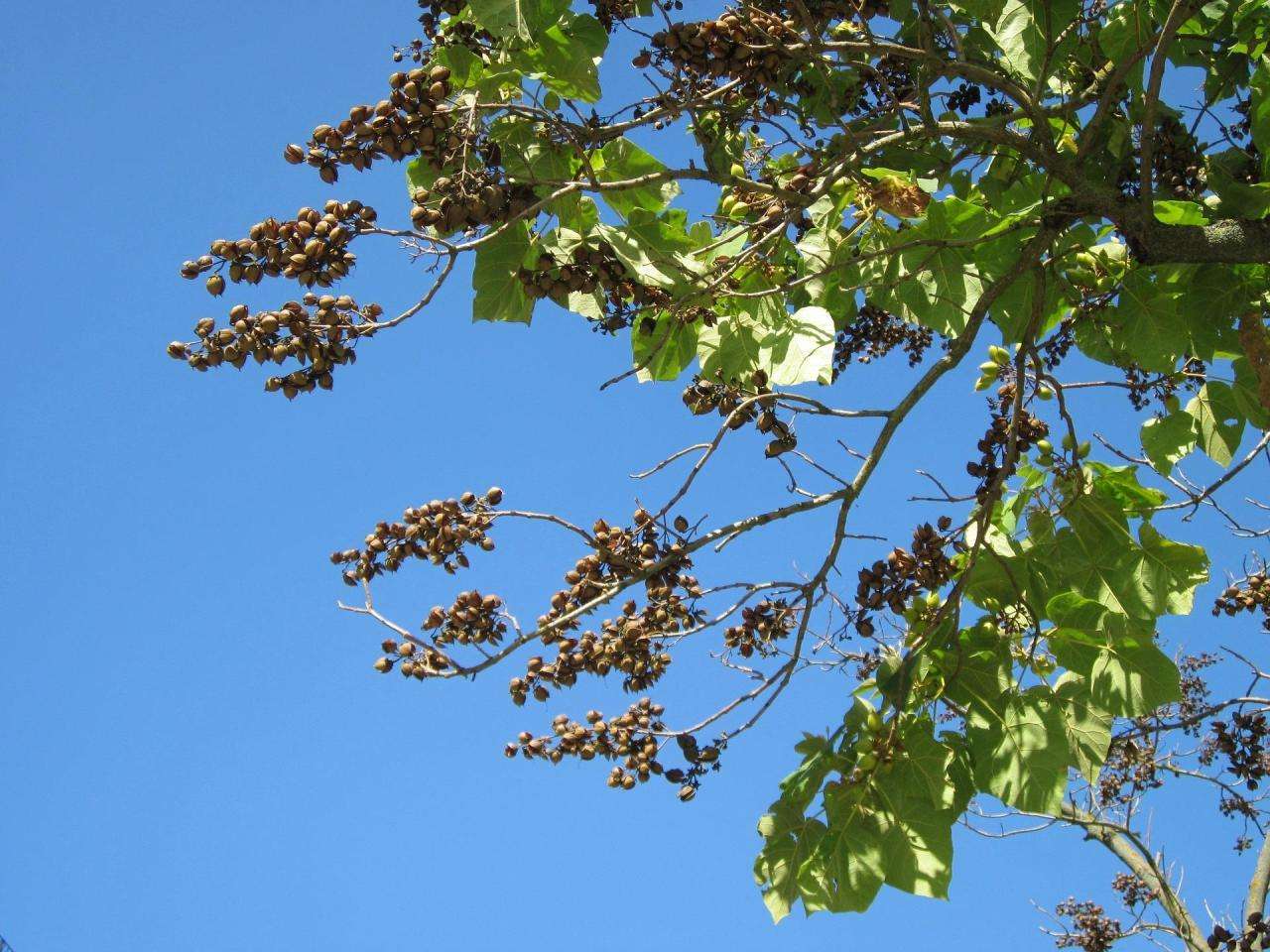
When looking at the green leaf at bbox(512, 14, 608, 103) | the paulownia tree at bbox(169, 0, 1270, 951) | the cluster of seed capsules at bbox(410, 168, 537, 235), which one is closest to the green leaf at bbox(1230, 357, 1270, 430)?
the paulownia tree at bbox(169, 0, 1270, 951)

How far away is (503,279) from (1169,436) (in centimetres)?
252

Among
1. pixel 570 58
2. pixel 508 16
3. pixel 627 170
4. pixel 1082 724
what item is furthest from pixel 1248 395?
pixel 508 16

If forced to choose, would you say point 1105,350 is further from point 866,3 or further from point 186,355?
point 186,355

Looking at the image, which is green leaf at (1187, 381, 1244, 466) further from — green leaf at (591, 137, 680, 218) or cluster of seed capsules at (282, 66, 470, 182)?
cluster of seed capsules at (282, 66, 470, 182)

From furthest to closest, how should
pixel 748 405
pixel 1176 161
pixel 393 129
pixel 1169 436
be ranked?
pixel 1169 436 < pixel 1176 161 < pixel 748 405 < pixel 393 129

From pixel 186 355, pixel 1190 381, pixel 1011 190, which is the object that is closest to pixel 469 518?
pixel 186 355

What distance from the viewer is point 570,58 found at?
117 inches

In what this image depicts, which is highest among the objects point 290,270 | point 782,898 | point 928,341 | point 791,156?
point 928,341

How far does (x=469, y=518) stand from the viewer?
118 inches

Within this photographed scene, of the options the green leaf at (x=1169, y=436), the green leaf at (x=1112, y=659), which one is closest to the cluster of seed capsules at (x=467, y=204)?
the green leaf at (x=1112, y=659)

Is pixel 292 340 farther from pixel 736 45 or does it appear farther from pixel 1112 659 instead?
pixel 1112 659

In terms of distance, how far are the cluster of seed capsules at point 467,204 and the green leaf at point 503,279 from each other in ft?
1.65

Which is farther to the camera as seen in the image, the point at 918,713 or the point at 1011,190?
the point at 1011,190

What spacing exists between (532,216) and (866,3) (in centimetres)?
107
